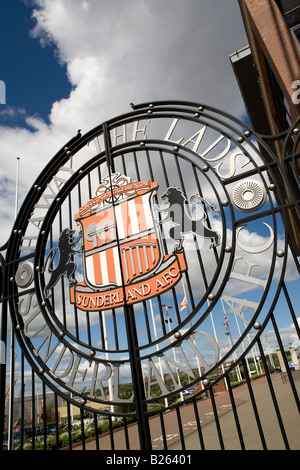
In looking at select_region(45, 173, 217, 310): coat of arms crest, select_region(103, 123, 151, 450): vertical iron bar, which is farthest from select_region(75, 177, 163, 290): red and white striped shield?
select_region(103, 123, 151, 450): vertical iron bar

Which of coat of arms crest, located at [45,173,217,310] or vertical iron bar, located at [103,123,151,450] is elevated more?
coat of arms crest, located at [45,173,217,310]

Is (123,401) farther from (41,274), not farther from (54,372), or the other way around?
(41,274)

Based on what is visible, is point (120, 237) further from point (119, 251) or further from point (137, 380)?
point (137, 380)

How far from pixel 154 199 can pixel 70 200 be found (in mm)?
1173

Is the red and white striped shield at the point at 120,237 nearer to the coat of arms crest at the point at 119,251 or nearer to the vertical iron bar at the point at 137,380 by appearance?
the coat of arms crest at the point at 119,251

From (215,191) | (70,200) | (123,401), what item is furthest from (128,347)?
(70,200)

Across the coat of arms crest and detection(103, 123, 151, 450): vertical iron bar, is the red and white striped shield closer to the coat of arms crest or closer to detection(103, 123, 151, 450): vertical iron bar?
the coat of arms crest

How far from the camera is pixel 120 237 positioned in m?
3.16

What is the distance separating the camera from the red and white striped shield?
9.77 feet

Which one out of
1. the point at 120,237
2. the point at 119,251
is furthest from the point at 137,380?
the point at 120,237

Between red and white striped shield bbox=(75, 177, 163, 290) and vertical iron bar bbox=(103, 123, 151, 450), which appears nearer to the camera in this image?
vertical iron bar bbox=(103, 123, 151, 450)

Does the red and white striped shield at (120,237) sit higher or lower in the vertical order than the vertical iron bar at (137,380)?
higher

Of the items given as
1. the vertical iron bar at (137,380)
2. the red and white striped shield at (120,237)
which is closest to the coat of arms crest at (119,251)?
the red and white striped shield at (120,237)

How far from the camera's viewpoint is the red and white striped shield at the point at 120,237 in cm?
298
